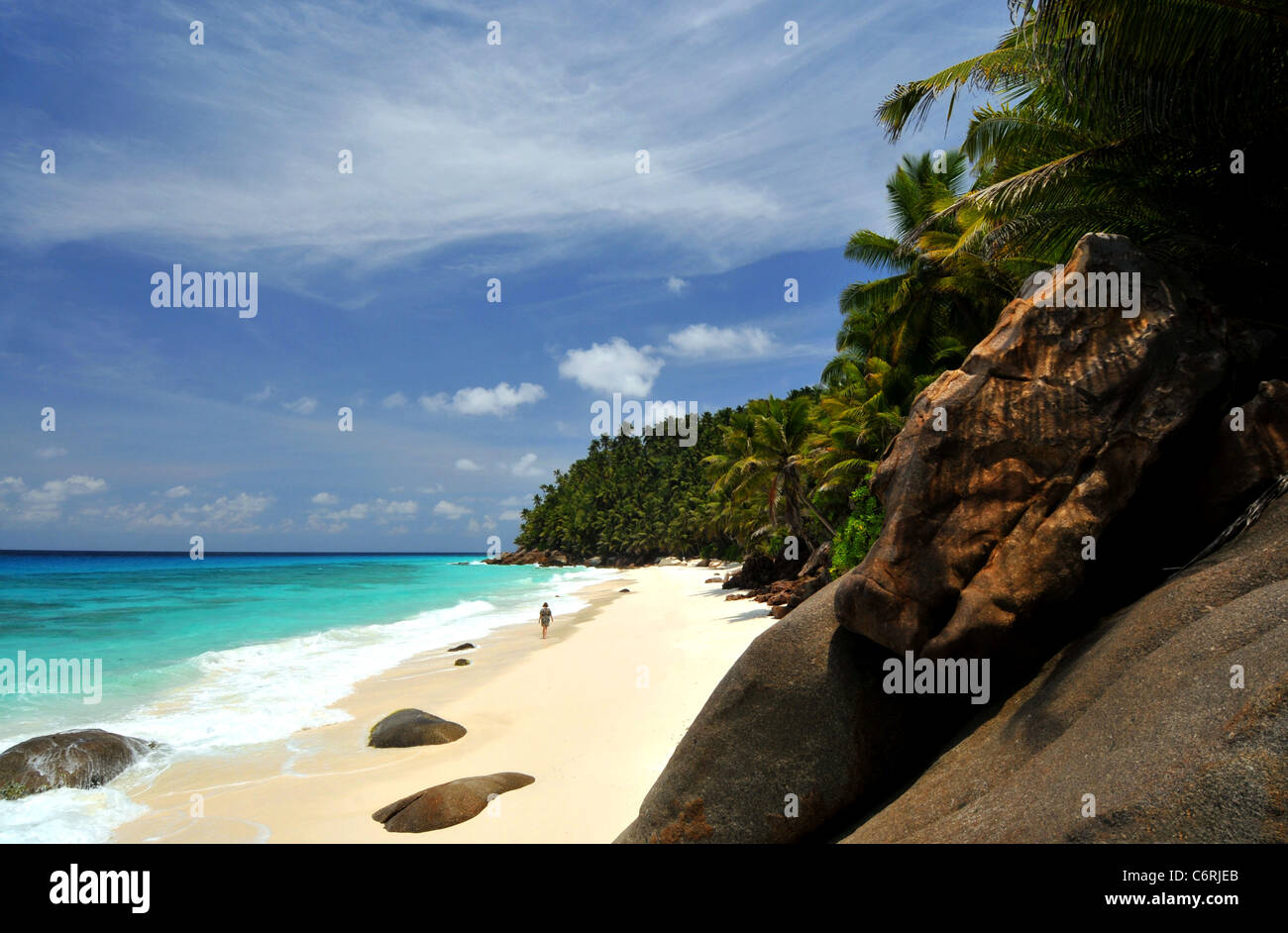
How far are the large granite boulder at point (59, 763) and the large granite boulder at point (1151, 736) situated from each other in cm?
1229

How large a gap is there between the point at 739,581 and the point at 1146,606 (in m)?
34.4

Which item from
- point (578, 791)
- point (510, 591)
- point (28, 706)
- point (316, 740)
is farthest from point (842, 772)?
point (510, 591)

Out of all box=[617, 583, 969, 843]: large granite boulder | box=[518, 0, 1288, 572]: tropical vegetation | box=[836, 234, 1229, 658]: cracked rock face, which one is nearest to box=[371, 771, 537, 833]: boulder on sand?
box=[617, 583, 969, 843]: large granite boulder

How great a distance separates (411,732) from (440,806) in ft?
13.9

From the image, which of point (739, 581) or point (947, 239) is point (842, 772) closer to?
point (947, 239)

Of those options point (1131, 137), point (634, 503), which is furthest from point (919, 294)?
point (634, 503)

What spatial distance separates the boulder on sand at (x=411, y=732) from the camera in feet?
40.4

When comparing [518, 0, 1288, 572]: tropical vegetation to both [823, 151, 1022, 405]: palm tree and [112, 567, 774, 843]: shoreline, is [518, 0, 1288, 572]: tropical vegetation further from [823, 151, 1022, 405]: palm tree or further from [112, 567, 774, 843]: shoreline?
[112, 567, 774, 843]: shoreline

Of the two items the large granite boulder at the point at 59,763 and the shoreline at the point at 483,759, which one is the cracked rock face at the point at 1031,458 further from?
the large granite boulder at the point at 59,763

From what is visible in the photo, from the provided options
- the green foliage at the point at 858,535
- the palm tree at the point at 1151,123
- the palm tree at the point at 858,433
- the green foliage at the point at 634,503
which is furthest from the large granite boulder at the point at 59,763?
the green foliage at the point at 634,503

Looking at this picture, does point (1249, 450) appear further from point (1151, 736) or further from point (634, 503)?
point (634, 503)

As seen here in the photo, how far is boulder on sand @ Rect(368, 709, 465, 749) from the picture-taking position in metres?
12.3

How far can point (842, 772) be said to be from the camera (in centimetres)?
588

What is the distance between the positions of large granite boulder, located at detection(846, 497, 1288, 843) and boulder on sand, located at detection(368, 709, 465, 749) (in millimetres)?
9158
